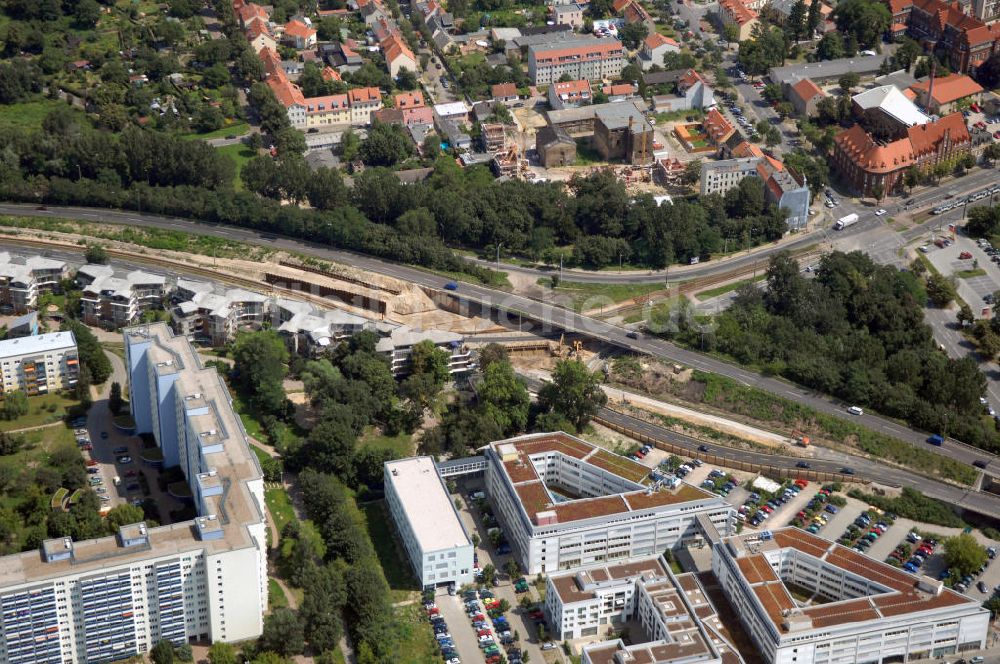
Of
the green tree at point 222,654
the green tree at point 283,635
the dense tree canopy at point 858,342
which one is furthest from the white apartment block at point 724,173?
the green tree at point 222,654

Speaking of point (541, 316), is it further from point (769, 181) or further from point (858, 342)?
point (769, 181)

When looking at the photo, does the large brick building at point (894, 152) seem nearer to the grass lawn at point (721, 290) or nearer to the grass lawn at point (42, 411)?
the grass lawn at point (721, 290)

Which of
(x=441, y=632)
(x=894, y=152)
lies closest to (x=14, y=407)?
(x=441, y=632)

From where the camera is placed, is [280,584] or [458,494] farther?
[458,494]

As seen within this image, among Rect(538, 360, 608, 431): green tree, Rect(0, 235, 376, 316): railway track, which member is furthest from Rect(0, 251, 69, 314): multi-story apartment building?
Rect(538, 360, 608, 431): green tree

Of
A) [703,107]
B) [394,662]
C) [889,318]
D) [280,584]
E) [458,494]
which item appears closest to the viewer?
[394,662]

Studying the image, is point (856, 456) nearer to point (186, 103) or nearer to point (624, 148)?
point (624, 148)

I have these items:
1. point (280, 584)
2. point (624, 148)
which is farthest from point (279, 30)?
point (280, 584)
